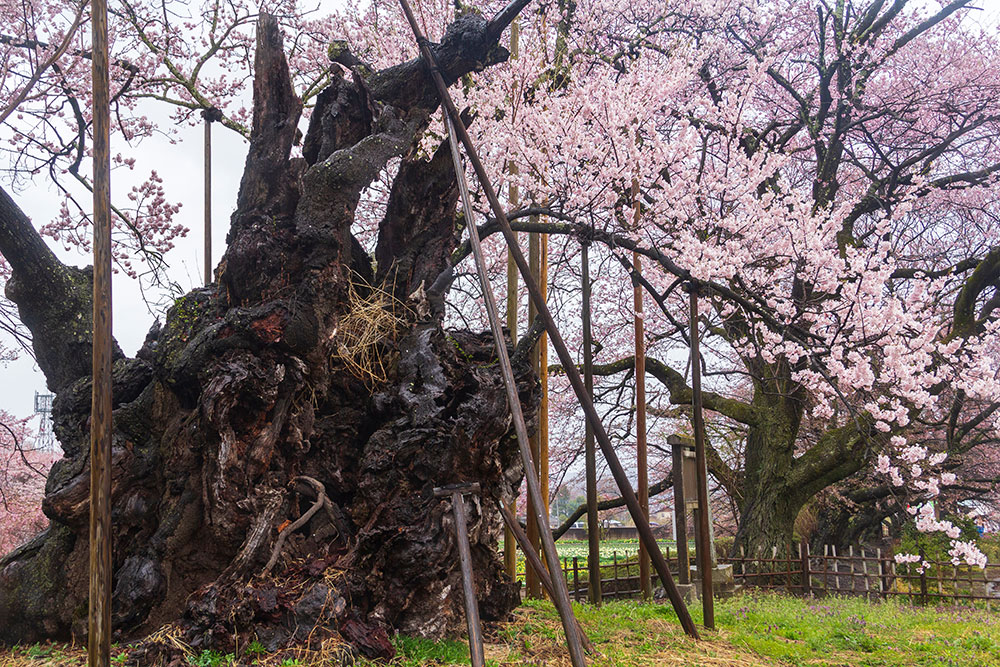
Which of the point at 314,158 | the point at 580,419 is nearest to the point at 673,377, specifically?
the point at 580,419

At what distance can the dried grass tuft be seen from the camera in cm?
484

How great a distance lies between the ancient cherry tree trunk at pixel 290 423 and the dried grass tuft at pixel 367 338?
2 cm

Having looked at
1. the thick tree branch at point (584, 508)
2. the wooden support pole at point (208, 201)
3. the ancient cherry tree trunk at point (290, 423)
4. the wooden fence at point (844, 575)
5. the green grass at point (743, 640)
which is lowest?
the wooden fence at point (844, 575)

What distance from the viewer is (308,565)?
4.10m

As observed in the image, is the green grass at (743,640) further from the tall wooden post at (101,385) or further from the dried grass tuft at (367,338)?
the dried grass tuft at (367,338)

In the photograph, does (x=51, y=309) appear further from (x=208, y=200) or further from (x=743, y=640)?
(x=743, y=640)

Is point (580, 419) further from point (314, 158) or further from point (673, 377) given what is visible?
point (314, 158)

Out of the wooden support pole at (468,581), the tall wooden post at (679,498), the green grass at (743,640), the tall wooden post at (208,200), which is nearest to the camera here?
the wooden support pole at (468,581)

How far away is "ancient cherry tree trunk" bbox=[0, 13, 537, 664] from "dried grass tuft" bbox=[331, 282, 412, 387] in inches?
0.6

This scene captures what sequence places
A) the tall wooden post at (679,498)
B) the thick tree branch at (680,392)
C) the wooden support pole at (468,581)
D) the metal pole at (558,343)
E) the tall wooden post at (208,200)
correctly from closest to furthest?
the wooden support pole at (468,581) → the metal pole at (558,343) → the tall wooden post at (208,200) → the tall wooden post at (679,498) → the thick tree branch at (680,392)

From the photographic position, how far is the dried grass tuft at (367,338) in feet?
15.9

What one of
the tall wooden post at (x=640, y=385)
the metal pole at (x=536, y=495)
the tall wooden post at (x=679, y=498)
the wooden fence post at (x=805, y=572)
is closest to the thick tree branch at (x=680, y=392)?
the wooden fence post at (x=805, y=572)

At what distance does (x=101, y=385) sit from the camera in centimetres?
267

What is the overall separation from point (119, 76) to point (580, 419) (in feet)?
32.8
